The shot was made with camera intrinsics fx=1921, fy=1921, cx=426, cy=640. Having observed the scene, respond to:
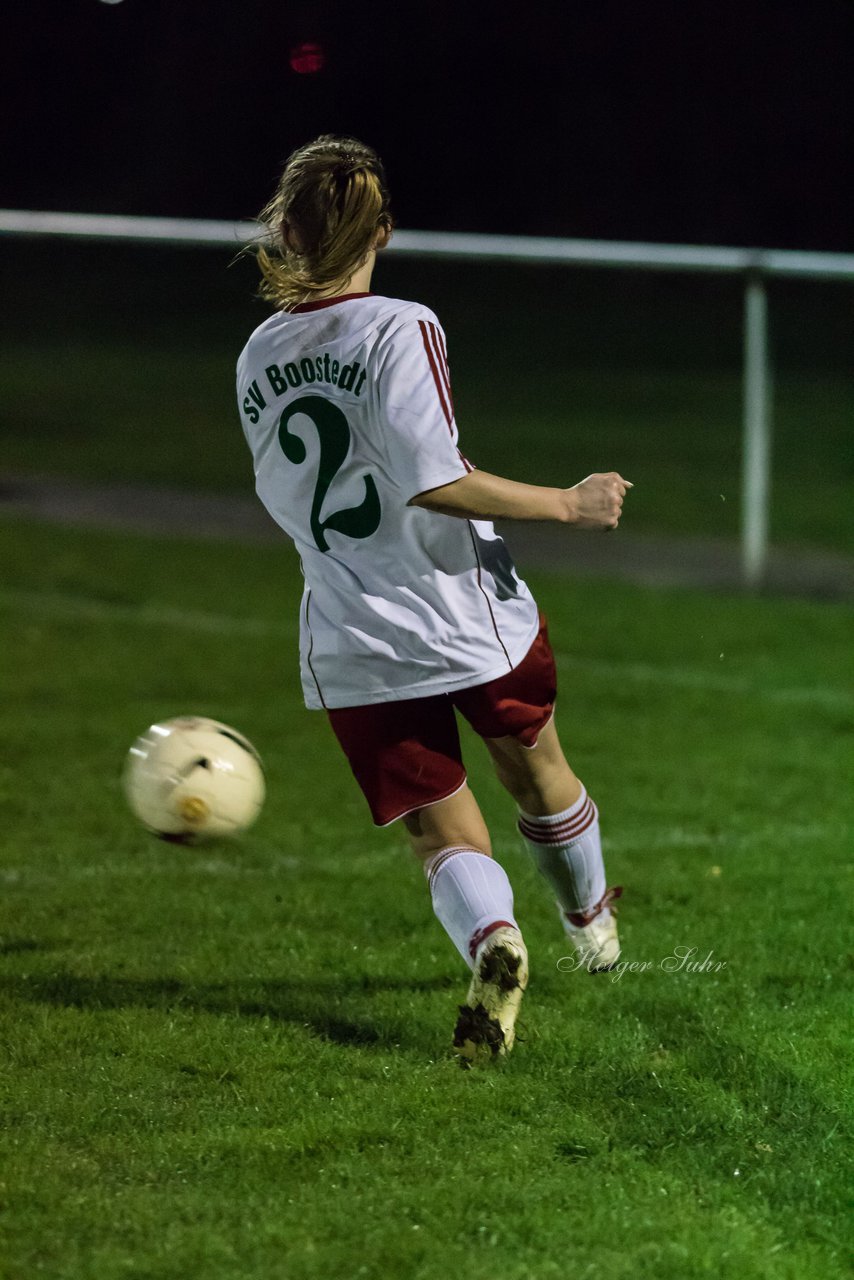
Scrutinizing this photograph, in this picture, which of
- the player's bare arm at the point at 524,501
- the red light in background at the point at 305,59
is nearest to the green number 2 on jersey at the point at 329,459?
the player's bare arm at the point at 524,501

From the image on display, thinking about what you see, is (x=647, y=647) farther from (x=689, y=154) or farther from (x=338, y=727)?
(x=689, y=154)

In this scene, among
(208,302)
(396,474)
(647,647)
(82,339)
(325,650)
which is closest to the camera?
(396,474)

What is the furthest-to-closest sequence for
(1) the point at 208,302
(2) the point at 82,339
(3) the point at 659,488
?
(1) the point at 208,302, (2) the point at 82,339, (3) the point at 659,488

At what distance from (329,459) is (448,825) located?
34.3 inches

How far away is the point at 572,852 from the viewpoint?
15.4ft

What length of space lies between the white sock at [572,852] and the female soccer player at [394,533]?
332mm

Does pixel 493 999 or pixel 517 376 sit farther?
pixel 517 376

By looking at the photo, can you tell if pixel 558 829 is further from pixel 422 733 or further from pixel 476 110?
pixel 476 110

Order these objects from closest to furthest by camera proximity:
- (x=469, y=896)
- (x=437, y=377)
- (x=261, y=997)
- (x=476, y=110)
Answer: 1. (x=437, y=377)
2. (x=469, y=896)
3. (x=261, y=997)
4. (x=476, y=110)

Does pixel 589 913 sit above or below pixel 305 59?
below

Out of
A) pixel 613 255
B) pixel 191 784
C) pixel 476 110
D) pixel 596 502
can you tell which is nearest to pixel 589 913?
pixel 191 784

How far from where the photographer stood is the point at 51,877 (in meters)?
5.88

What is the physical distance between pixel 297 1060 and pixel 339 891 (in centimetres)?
150

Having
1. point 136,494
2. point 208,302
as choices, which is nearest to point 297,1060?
point 136,494
